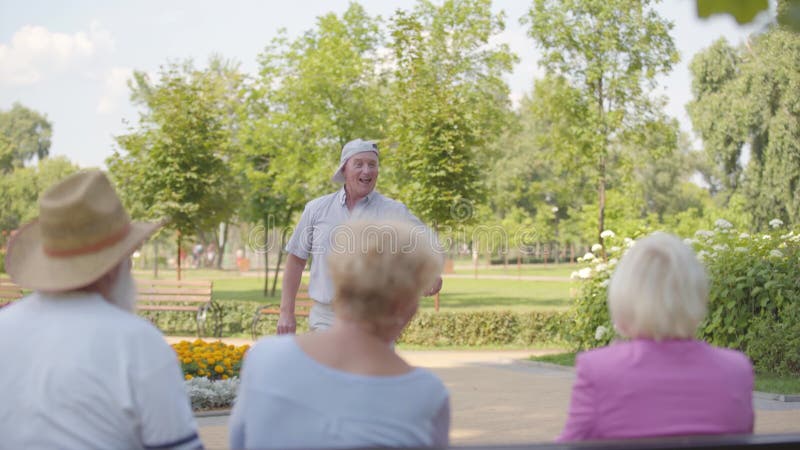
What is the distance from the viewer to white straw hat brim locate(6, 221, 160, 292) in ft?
7.57

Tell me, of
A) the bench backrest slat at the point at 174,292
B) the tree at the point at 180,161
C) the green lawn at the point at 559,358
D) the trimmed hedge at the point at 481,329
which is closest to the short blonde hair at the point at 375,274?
the green lawn at the point at 559,358

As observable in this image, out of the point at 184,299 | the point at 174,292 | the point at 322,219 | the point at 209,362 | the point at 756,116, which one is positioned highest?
the point at 756,116

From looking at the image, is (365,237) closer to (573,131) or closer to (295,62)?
(573,131)

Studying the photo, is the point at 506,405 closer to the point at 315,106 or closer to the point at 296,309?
the point at 296,309

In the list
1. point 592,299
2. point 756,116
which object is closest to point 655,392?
point 592,299

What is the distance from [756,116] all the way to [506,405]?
29.8 meters

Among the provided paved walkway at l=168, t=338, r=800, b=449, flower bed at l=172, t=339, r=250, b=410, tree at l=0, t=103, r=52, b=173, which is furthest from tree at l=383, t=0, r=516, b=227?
tree at l=0, t=103, r=52, b=173

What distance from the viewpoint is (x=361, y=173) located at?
211 inches

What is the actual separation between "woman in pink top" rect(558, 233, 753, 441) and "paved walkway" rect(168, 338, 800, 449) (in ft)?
6.39

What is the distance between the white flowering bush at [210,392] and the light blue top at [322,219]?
243cm

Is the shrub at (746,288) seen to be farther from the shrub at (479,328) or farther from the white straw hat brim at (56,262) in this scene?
the white straw hat brim at (56,262)

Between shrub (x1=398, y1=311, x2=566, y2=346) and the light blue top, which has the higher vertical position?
the light blue top

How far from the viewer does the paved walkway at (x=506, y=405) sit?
22.4 ft

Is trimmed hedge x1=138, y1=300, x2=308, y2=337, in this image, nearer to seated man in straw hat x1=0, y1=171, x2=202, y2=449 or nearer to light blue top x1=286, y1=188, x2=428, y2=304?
light blue top x1=286, y1=188, x2=428, y2=304
